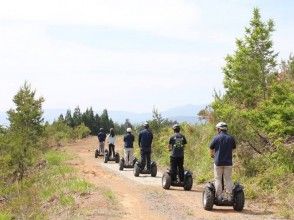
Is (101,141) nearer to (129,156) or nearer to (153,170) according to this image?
(129,156)

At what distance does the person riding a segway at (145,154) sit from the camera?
23672 millimetres

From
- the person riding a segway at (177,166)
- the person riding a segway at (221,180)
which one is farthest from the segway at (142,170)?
the person riding a segway at (221,180)

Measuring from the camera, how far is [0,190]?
86.9 ft

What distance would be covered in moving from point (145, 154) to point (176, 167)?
5.02m

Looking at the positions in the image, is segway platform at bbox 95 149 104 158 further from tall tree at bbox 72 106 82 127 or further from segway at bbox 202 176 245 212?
tall tree at bbox 72 106 82 127

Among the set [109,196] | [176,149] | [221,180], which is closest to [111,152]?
[176,149]

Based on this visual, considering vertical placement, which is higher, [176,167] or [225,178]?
[176,167]

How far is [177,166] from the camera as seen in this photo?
63.5 ft

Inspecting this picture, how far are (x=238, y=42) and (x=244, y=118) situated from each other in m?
19.8

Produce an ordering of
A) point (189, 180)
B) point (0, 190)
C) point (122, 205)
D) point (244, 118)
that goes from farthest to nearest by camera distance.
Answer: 1. point (0, 190)
2. point (244, 118)
3. point (189, 180)
4. point (122, 205)

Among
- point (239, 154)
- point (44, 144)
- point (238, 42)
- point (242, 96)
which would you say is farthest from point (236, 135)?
point (44, 144)

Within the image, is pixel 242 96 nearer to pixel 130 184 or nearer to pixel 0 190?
pixel 130 184

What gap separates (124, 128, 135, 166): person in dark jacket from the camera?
27266mm

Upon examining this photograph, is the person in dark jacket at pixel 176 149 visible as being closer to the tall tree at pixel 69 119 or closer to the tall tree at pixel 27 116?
the tall tree at pixel 27 116
